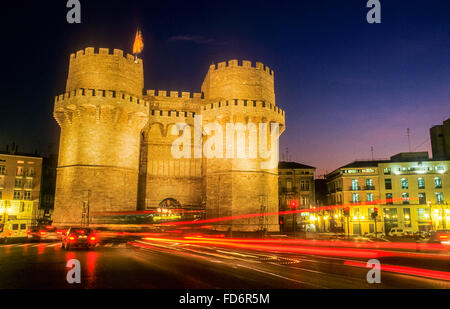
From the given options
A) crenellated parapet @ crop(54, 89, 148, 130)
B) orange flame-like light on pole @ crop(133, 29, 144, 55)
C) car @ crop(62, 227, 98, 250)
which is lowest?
car @ crop(62, 227, 98, 250)

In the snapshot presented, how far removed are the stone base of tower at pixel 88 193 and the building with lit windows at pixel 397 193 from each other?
2699 centimetres

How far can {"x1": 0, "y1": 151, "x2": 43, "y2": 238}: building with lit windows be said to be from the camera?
43.2m

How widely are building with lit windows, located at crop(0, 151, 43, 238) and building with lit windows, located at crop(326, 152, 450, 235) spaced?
39.0m

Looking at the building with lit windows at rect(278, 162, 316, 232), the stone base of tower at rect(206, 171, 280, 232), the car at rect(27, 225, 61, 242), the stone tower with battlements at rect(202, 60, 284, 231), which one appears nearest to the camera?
the car at rect(27, 225, 61, 242)

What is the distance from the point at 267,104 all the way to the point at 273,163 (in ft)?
15.8

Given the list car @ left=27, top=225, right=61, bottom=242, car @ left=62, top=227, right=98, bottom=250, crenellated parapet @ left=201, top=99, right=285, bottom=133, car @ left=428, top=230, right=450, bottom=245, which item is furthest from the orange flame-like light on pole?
car @ left=428, top=230, right=450, bottom=245

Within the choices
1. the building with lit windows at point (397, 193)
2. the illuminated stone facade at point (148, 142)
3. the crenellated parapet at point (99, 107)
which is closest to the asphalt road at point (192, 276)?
the illuminated stone facade at point (148, 142)

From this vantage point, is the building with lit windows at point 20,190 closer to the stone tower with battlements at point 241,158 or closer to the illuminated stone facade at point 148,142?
the illuminated stone facade at point 148,142

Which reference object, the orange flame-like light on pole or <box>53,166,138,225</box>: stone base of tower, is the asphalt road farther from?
the orange flame-like light on pole

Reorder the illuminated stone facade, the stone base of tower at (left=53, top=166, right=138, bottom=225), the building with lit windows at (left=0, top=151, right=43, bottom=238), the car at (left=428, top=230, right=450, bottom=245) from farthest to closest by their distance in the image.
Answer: the building with lit windows at (left=0, top=151, right=43, bottom=238), the illuminated stone facade, the stone base of tower at (left=53, top=166, right=138, bottom=225), the car at (left=428, top=230, right=450, bottom=245)

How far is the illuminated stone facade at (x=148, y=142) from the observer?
83.9ft

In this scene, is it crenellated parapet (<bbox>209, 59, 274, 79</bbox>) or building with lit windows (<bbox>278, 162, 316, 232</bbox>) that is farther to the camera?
building with lit windows (<bbox>278, 162, 316, 232</bbox>)

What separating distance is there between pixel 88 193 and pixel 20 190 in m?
25.0

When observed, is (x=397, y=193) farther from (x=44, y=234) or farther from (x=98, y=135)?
→ (x=44, y=234)
